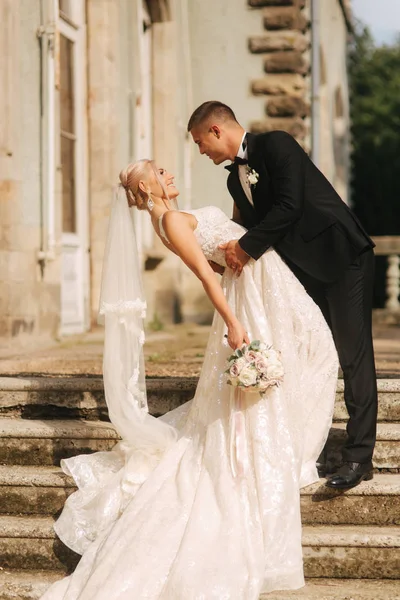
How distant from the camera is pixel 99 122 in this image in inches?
407

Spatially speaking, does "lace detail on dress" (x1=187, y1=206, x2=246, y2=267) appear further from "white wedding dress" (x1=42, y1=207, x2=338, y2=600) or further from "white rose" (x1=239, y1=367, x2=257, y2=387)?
"white rose" (x1=239, y1=367, x2=257, y2=387)

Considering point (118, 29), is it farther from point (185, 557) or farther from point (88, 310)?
point (185, 557)

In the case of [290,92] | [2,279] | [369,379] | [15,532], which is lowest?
[15,532]

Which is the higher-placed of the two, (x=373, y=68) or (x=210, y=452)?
(x=373, y=68)

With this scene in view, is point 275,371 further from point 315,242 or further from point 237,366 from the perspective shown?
point 315,242

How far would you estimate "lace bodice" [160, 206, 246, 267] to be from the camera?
16.1ft

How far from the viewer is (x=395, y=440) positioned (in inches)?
209

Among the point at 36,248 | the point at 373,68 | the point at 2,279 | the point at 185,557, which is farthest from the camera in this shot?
the point at 373,68

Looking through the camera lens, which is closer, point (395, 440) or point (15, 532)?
point (15, 532)

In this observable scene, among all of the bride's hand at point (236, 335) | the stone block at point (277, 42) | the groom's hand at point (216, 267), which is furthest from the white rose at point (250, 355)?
the stone block at point (277, 42)

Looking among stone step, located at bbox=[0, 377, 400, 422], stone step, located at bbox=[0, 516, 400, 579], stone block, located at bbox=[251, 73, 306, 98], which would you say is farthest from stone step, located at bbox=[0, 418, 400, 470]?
stone block, located at bbox=[251, 73, 306, 98]

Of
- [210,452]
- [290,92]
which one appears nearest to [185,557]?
[210,452]

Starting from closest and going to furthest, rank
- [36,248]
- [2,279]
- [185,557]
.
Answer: [185,557] → [2,279] → [36,248]

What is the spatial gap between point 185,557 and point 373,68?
3237cm
